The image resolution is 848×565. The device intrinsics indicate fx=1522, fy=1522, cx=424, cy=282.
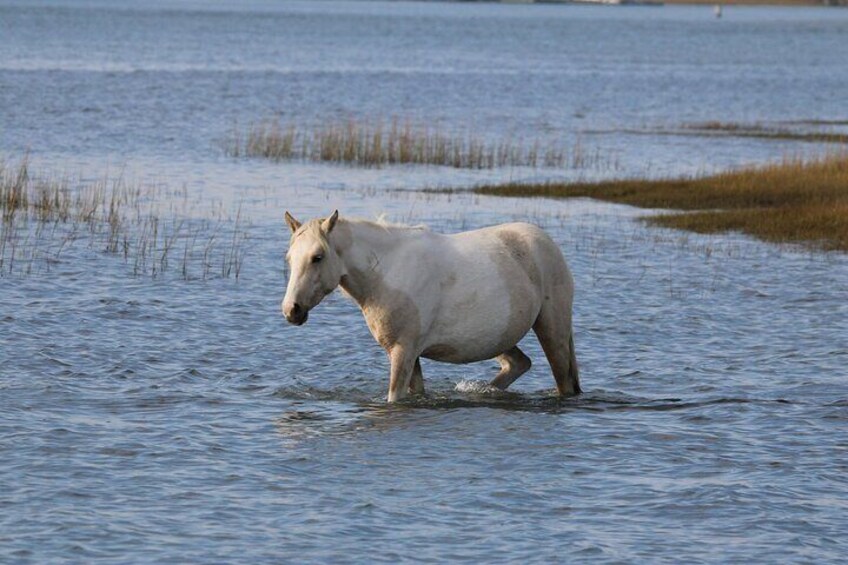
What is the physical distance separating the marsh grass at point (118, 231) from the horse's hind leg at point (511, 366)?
7472 mm

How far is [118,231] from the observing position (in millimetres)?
23719

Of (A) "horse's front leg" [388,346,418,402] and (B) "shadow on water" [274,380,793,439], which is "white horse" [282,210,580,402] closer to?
(A) "horse's front leg" [388,346,418,402]

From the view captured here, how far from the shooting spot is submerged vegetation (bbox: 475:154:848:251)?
26516 millimetres

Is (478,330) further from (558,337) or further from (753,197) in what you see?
(753,197)

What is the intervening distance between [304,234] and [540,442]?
8.46ft

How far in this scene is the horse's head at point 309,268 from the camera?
12.1m

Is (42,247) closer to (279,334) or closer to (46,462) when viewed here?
(279,334)

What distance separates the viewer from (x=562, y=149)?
42.9m

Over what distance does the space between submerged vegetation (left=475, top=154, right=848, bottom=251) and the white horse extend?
41.2ft

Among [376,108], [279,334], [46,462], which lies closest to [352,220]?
[46,462]

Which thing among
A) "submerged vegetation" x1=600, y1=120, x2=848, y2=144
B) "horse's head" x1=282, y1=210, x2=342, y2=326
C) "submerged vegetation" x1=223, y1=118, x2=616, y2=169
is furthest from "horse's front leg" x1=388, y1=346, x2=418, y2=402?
"submerged vegetation" x1=600, y1=120, x2=848, y2=144

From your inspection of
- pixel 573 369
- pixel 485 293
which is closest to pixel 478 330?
pixel 485 293

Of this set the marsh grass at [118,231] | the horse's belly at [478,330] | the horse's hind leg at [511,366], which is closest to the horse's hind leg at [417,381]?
the horse's belly at [478,330]

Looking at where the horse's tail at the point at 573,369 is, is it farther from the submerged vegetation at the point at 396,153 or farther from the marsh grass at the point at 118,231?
the submerged vegetation at the point at 396,153
